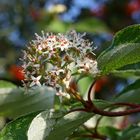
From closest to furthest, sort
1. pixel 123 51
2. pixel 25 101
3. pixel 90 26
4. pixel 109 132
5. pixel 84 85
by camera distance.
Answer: pixel 123 51 → pixel 25 101 → pixel 109 132 → pixel 84 85 → pixel 90 26

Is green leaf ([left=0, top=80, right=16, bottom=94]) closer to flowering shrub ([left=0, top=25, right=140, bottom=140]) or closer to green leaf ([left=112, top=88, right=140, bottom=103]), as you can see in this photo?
flowering shrub ([left=0, top=25, right=140, bottom=140])

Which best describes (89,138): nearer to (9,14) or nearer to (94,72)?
(94,72)

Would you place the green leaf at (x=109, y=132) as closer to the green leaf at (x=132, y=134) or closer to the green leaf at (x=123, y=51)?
the green leaf at (x=132, y=134)

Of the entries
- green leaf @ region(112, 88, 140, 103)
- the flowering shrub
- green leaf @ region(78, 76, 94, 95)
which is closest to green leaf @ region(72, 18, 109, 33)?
green leaf @ region(78, 76, 94, 95)

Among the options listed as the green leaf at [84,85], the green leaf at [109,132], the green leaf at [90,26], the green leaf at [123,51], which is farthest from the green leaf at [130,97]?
the green leaf at [90,26]

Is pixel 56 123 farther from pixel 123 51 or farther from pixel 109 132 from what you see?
pixel 109 132

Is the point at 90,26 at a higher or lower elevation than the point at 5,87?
higher

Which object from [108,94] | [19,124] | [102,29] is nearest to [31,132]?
[19,124]

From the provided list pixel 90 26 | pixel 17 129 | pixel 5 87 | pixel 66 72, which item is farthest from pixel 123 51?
pixel 90 26
